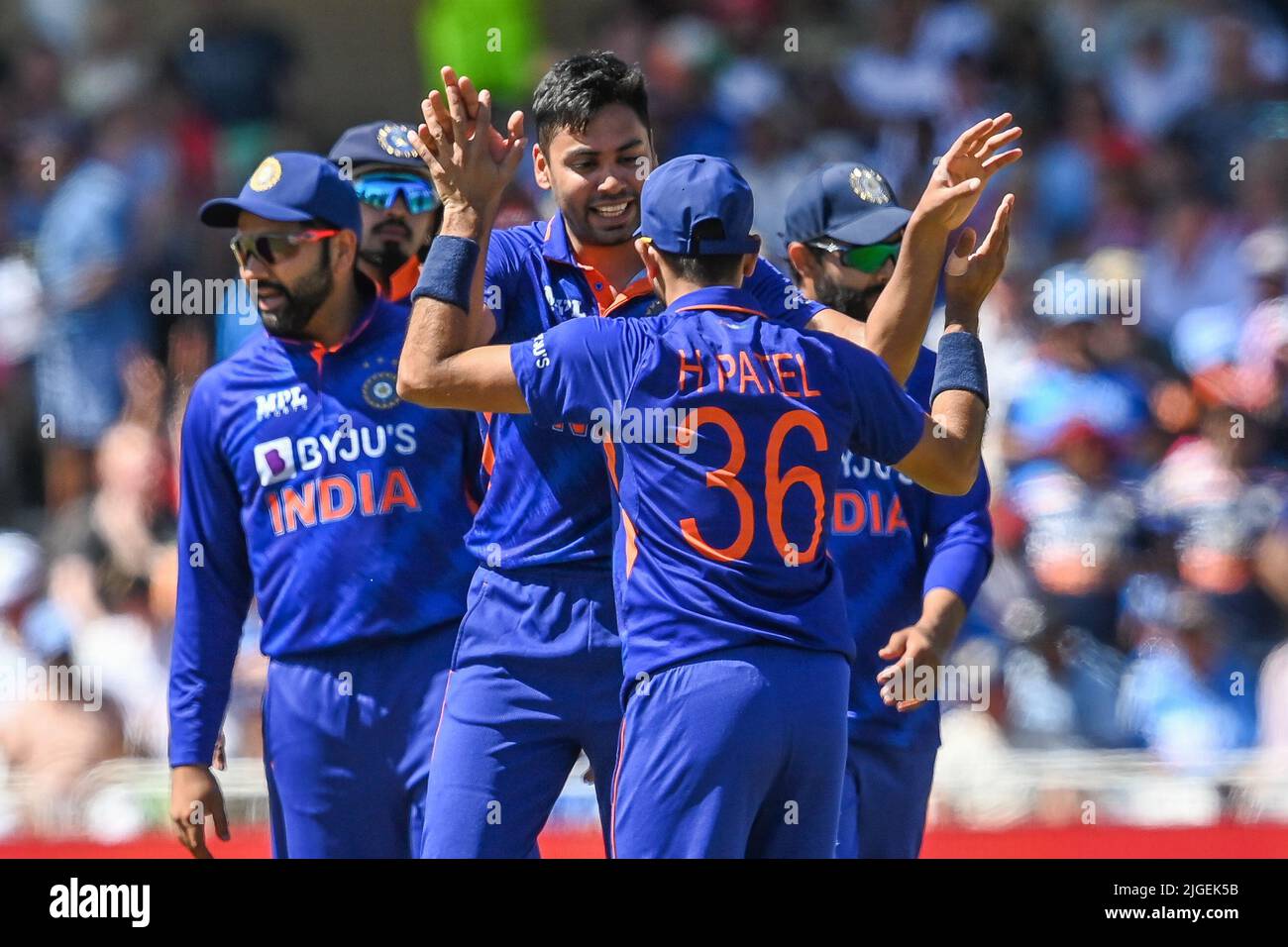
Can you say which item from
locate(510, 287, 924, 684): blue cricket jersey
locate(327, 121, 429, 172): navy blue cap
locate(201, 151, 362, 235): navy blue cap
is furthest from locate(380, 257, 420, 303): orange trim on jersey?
locate(510, 287, 924, 684): blue cricket jersey

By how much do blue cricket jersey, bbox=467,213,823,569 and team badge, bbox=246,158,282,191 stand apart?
2.77 ft

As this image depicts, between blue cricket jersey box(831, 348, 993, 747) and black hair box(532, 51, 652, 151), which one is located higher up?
black hair box(532, 51, 652, 151)

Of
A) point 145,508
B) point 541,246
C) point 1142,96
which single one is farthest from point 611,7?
point 541,246

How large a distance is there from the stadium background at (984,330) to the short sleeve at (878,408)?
342cm

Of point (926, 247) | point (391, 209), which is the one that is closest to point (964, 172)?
point (926, 247)

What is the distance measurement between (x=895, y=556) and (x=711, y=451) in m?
1.58

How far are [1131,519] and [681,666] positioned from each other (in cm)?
557

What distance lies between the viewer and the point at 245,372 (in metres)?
5.41

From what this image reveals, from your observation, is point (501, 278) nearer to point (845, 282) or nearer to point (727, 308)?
point (727, 308)

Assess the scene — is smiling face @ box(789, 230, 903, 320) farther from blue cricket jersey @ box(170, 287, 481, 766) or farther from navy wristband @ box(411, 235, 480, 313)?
navy wristband @ box(411, 235, 480, 313)

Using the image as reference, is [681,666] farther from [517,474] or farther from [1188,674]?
[1188,674]

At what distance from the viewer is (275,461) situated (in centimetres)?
525

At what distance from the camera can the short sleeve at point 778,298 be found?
4723 millimetres

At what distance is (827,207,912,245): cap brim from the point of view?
5605mm
